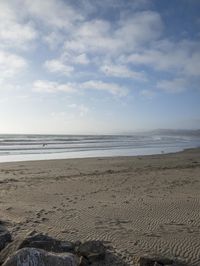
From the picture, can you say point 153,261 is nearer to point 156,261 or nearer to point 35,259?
point 156,261

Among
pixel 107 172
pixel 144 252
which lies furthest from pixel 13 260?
pixel 107 172

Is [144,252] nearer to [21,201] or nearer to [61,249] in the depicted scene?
[61,249]

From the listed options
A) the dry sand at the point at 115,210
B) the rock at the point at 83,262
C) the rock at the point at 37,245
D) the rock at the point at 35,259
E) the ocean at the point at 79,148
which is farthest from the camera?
the ocean at the point at 79,148

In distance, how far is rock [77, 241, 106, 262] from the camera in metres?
5.10

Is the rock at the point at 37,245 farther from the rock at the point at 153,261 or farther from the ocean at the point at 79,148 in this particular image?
the ocean at the point at 79,148

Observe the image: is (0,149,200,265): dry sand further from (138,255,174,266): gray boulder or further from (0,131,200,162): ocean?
(0,131,200,162): ocean

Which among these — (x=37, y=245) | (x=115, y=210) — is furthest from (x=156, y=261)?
(x=115, y=210)

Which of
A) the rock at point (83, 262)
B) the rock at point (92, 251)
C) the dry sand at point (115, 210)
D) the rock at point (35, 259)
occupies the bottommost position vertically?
the dry sand at point (115, 210)

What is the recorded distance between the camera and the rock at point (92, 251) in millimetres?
5098

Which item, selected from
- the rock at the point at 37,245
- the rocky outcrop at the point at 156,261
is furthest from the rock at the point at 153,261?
the rock at the point at 37,245

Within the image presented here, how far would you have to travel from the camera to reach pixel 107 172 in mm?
15969

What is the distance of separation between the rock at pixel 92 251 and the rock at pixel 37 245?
199 millimetres

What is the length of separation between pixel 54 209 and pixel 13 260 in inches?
182

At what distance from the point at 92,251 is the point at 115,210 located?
3.56m
